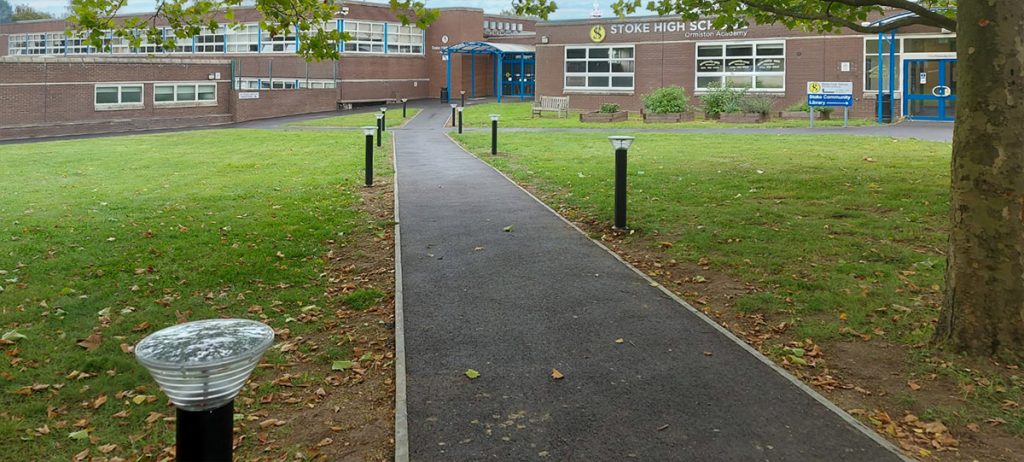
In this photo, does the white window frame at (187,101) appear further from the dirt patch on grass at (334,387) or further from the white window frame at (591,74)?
the dirt patch on grass at (334,387)

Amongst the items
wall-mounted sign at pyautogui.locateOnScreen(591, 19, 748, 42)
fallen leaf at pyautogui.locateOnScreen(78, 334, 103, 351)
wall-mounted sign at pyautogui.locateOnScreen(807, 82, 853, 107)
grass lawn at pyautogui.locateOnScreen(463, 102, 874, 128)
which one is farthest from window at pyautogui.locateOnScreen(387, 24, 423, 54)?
fallen leaf at pyautogui.locateOnScreen(78, 334, 103, 351)

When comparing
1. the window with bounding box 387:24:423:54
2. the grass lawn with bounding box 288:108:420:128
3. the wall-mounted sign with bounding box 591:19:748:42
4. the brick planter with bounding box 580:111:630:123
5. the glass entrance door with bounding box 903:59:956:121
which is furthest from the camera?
the window with bounding box 387:24:423:54

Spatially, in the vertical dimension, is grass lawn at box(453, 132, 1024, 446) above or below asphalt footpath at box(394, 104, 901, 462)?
above

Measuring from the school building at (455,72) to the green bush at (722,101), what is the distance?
6.71 feet

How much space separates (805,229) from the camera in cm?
1016

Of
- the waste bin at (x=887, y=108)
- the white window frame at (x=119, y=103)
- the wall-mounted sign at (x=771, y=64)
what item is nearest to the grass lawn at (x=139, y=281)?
the white window frame at (x=119, y=103)

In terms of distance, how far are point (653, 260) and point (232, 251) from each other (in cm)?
471

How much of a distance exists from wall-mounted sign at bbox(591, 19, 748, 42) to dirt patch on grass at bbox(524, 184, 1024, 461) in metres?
31.3

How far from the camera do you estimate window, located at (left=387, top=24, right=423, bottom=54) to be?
5434cm

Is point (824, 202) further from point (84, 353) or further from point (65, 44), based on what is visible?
point (65, 44)

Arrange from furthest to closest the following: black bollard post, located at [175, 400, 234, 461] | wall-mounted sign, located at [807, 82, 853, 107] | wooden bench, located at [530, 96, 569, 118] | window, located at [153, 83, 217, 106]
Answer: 1. window, located at [153, 83, 217, 106]
2. wooden bench, located at [530, 96, 569, 118]
3. wall-mounted sign, located at [807, 82, 853, 107]
4. black bollard post, located at [175, 400, 234, 461]

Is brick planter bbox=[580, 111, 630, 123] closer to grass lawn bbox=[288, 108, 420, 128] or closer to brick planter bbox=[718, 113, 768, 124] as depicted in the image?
brick planter bbox=[718, 113, 768, 124]

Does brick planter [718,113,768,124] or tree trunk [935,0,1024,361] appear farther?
brick planter [718,113,768,124]

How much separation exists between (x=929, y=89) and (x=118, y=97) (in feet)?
110
